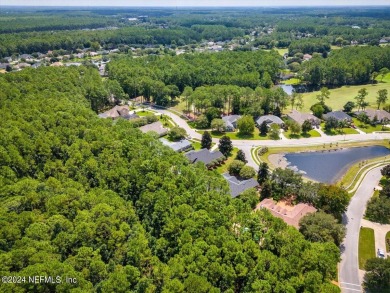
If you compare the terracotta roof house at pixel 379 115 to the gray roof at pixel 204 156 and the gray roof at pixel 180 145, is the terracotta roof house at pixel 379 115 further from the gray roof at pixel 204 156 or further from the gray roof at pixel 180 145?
the gray roof at pixel 180 145

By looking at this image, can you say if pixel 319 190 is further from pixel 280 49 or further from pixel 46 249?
pixel 280 49

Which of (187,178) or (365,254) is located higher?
(187,178)

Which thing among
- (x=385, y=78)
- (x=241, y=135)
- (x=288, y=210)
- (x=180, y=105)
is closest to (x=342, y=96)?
(x=385, y=78)

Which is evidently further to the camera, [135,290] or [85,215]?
[85,215]

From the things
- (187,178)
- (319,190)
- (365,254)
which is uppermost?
(187,178)

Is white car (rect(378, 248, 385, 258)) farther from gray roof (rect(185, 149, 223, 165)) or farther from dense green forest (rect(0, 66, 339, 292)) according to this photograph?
gray roof (rect(185, 149, 223, 165))

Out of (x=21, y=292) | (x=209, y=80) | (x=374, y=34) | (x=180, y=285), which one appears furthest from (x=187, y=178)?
(x=374, y=34)

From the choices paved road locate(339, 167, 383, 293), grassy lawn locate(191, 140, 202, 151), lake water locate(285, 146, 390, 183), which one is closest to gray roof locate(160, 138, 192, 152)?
grassy lawn locate(191, 140, 202, 151)

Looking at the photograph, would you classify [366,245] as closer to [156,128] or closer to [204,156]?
[204,156]
